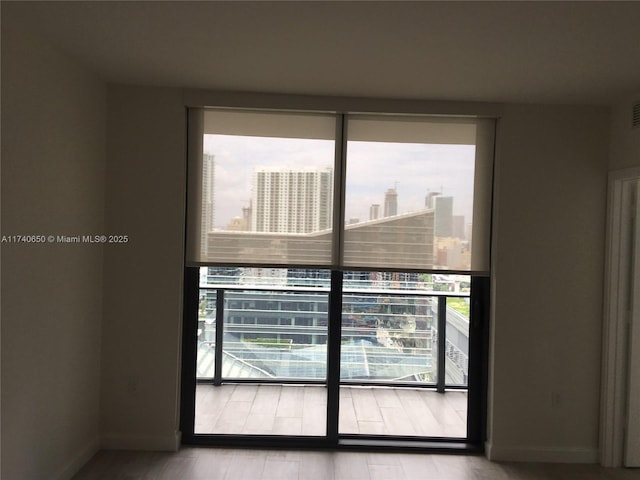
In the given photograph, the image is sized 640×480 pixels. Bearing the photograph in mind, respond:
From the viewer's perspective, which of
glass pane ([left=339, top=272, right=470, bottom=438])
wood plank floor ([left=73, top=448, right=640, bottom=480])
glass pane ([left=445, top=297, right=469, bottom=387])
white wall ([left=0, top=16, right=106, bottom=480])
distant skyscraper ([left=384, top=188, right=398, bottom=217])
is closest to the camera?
white wall ([left=0, top=16, right=106, bottom=480])

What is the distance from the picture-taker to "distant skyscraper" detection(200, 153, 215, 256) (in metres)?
3.49

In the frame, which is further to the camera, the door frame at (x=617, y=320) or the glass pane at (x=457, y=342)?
the glass pane at (x=457, y=342)

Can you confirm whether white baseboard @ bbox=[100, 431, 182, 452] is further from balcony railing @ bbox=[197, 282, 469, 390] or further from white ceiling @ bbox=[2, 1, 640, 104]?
white ceiling @ bbox=[2, 1, 640, 104]

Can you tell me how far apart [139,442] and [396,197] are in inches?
100

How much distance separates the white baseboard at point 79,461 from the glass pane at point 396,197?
2172 millimetres

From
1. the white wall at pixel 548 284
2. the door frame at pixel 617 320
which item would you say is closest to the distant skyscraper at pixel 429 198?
the white wall at pixel 548 284

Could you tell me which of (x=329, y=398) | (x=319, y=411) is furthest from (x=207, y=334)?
(x=329, y=398)

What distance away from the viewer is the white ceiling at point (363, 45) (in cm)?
210

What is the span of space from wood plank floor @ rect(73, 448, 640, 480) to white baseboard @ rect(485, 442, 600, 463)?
50mm

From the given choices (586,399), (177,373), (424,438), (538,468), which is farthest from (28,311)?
(586,399)

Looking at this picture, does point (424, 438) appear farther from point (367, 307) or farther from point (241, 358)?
point (241, 358)

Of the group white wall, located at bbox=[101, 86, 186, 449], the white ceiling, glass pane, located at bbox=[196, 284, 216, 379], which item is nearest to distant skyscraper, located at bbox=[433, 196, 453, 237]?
the white ceiling

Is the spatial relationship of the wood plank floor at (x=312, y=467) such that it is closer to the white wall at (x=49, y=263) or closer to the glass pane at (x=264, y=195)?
the white wall at (x=49, y=263)

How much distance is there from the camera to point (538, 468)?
11.1 ft
